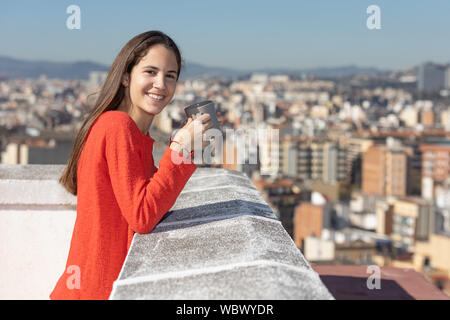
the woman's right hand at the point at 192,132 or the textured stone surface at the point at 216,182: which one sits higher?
the woman's right hand at the point at 192,132

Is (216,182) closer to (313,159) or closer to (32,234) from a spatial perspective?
(32,234)

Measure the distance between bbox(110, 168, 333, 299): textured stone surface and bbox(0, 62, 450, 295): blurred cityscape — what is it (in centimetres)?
17

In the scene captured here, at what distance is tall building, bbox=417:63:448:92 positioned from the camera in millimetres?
61853

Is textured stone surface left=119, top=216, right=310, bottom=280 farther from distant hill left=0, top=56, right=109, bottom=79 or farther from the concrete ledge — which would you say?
distant hill left=0, top=56, right=109, bottom=79

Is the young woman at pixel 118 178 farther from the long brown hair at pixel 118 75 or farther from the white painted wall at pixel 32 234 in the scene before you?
the white painted wall at pixel 32 234

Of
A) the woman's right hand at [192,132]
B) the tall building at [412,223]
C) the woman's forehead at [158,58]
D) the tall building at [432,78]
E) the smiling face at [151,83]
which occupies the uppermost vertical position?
the woman's forehead at [158,58]

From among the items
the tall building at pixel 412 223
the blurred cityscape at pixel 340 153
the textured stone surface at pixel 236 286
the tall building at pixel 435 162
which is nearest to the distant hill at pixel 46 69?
the blurred cityscape at pixel 340 153

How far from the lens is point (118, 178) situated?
74 centimetres

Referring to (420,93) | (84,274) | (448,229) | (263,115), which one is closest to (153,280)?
(84,274)

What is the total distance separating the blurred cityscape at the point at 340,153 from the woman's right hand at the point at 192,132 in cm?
6

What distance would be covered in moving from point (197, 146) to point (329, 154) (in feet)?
97.5

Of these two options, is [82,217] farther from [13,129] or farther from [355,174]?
[355,174]

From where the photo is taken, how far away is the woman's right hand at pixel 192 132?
78 centimetres

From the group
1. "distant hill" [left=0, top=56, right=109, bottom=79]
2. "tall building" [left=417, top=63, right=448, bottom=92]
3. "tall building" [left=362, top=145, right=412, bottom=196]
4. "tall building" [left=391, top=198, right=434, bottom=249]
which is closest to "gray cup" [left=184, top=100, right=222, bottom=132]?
"tall building" [left=391, top=198, right=434, bottom=249]
